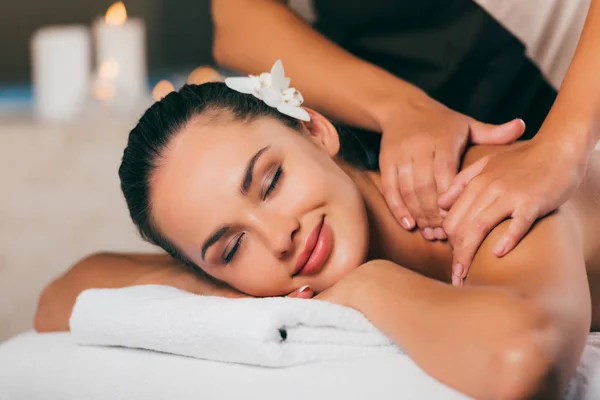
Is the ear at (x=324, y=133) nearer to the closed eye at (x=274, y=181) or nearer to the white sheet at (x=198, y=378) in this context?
the closed eye at (x=274, y=181)

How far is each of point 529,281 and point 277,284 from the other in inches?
15.7

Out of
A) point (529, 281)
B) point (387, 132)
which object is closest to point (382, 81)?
point (387, 132)

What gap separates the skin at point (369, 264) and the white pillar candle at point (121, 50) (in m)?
1.13

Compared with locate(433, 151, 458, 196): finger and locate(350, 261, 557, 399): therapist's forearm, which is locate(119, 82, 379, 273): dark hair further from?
locate(350, 261, 557, 399): therapist's forearm

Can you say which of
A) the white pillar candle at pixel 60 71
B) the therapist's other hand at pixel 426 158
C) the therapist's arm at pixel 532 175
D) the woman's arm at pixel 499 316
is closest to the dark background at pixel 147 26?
the white pillar candle at pixel 60 71

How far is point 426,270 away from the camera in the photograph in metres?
1.38

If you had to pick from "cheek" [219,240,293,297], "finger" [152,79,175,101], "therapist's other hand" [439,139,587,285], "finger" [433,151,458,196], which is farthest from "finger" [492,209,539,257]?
"finger" [152,79,175,101]

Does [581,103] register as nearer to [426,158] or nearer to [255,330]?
[426,158]

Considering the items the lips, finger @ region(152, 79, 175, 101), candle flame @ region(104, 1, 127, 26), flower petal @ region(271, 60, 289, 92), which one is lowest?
candle flame @ region(104, 1, 127, 26)

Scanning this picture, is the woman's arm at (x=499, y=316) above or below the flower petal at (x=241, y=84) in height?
below

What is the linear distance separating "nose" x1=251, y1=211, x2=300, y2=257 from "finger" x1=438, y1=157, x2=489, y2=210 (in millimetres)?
223

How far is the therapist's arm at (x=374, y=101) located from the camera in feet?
4.29

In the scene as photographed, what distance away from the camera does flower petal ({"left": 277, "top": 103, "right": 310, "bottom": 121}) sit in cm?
137

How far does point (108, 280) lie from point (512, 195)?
2.53 ft
